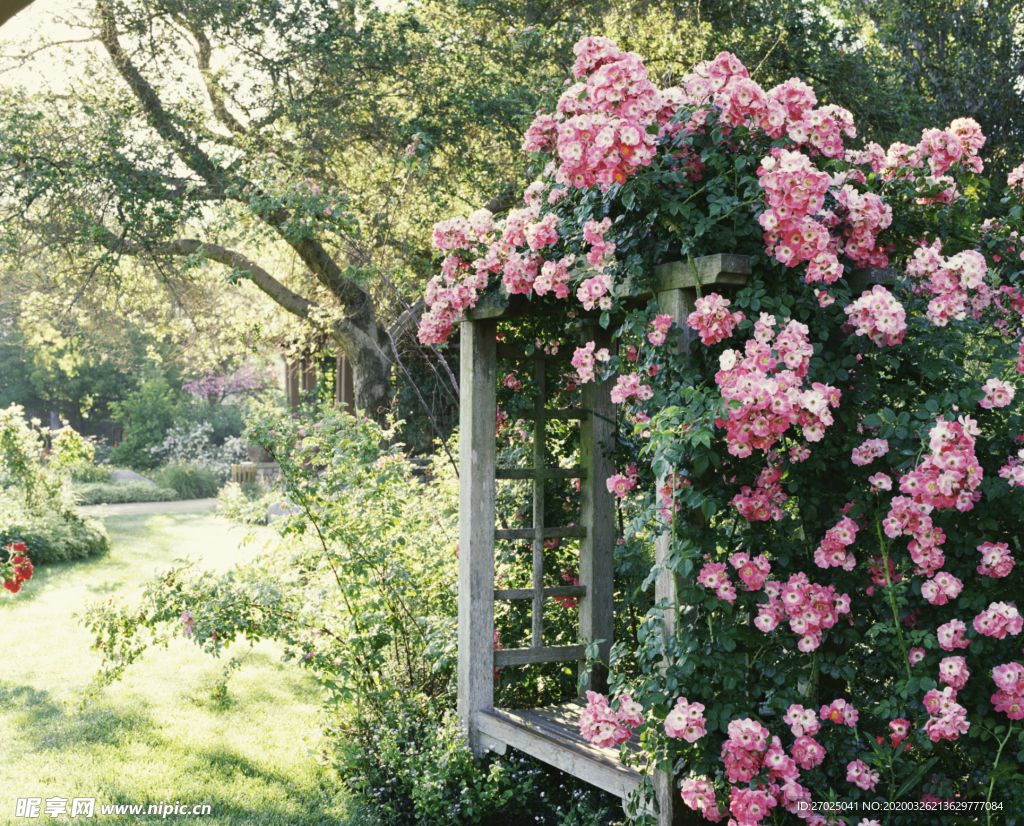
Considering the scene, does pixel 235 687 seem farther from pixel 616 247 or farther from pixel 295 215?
pixel 616 247

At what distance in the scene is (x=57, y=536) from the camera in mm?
9102

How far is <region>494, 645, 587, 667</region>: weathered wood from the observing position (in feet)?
10.9

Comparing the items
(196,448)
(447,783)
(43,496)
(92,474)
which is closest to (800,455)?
(447,783)

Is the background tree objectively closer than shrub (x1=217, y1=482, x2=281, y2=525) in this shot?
No

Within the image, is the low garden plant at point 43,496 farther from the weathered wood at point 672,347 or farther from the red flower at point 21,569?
the weathered wood at point 672,347

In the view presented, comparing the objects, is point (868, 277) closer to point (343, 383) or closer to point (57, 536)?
point (57, 536)

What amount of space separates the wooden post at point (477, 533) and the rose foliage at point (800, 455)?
36.6 inches

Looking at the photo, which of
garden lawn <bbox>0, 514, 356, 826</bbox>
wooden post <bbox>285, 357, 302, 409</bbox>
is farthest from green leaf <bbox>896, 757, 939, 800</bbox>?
wooden post <bbox>285, 357, 302, 409</bbox>

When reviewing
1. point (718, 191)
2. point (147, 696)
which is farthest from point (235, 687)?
point (718, 191)

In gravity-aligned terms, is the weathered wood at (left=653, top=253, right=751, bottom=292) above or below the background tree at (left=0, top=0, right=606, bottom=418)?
below

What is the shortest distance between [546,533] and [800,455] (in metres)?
1.45

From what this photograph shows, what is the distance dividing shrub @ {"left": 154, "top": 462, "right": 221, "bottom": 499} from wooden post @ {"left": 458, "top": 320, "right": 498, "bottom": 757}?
13.4m

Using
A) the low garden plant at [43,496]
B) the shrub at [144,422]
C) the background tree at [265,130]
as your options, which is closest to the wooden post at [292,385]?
the shrub at [144,422]

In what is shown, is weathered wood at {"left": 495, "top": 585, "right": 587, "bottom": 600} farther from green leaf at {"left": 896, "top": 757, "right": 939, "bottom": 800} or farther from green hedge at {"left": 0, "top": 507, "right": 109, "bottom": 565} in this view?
green hedge at {"left": 0, "top": 507, "right": 109, "bottom": 565}
